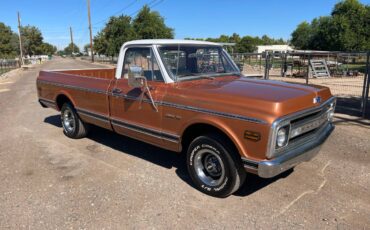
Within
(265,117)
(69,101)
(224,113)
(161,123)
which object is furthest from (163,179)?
(69,101)

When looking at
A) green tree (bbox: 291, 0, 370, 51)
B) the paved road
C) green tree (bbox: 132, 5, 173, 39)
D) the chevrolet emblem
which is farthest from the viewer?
green tree (bbox: 291, 0, 370, 51)

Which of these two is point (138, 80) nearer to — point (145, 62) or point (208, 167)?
point (145, 62)

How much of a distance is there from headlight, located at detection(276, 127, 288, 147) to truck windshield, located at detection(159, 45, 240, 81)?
1728 millimetres

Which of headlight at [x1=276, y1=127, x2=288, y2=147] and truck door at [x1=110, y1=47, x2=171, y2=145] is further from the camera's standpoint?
truck door at [x1=110, y1=47, x2=171, y2=145]

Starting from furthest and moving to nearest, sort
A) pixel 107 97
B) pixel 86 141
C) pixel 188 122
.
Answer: pixel 86 141
pixel 107 97
pixel 188 122

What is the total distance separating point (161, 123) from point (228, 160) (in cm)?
116

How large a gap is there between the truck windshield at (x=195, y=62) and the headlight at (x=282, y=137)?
173 centimetres

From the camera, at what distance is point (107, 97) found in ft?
18.0

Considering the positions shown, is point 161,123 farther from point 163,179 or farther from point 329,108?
point 329,108

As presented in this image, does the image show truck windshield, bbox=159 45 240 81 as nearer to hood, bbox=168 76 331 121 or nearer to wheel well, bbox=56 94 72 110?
hood, bbox=168 76 331 121

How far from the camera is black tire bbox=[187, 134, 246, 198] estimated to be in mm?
3922

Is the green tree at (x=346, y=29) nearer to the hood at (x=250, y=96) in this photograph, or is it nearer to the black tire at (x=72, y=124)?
the black tire at (x=72, y=124)

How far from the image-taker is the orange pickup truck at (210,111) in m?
3.60

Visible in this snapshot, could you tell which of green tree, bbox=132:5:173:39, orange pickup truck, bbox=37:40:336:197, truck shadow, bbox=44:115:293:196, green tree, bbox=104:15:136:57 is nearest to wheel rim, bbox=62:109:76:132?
truck shadow, bbox=44:115:293:196
